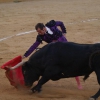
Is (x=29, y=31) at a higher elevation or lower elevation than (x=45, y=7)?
higher

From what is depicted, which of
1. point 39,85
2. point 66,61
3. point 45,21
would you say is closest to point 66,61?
point 66,61

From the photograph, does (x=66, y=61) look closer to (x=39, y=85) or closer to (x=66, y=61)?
(x=66, y=61)

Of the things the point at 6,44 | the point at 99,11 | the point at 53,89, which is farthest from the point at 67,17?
the point at 53,89

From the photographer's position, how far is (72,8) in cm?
1611

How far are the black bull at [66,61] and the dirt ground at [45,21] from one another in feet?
1.26

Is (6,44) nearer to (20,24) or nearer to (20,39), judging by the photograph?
(20,39)

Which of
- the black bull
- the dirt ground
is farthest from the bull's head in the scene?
the dirt ground

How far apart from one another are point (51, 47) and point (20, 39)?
481cm

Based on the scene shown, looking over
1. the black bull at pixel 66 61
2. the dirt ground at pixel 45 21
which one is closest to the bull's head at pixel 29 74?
the black bull at pixel 66 61

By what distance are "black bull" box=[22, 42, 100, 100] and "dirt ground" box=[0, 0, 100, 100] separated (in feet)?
1.26

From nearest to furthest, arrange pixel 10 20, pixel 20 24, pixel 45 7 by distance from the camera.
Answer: pixel 20 24
pixel 10 20
pixel 45 7

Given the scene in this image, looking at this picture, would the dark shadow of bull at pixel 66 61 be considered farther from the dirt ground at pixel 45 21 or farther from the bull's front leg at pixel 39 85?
the dirt ground at pixel 45 21

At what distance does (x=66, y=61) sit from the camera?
526cm

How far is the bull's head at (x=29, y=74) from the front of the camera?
5547mm
